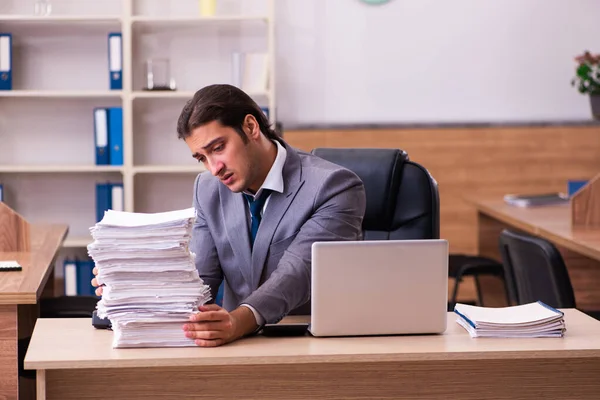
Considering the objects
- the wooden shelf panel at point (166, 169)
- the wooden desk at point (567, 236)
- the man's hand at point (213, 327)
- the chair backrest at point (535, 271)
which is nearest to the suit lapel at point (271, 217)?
the man's hand at point (213, 327)

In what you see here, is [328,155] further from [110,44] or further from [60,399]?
[110,44]

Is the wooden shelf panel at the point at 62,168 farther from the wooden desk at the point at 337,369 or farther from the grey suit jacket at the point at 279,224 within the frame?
the wooden desk at the point at 337,369

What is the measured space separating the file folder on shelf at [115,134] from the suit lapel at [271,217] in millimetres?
2878

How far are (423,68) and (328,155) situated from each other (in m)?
2.65

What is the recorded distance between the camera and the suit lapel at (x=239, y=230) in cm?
248

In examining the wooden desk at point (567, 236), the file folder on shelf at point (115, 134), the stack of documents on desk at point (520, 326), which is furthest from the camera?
the file folder on shelf at point (115, 134)

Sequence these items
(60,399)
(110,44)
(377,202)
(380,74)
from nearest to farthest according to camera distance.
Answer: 1. (60,399)
2. (377,202)
3. (110,44)
4. (380,74)

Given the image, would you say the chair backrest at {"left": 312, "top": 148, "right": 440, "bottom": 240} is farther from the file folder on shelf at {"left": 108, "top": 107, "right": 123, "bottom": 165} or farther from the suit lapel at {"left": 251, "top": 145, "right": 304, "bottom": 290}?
the file folder on shelf at {"left": 108, "top": 107, "right": 123, "bottom": 165}

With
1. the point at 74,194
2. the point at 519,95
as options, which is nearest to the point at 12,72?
the point at 74,194

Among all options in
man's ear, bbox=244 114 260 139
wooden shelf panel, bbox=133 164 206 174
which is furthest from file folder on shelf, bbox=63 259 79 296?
man's ear, bbox=244 114 260 139

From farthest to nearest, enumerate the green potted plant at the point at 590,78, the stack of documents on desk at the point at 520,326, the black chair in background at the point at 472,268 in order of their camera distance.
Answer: the green potted plant at the point at 590,78 < the black chair in background at the point at 472,268 < the stack of documents on desk at the point at 520,326

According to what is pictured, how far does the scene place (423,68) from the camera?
5.48 m

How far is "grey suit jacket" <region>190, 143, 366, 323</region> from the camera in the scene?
2367mm

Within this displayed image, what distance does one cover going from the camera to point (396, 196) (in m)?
2.90
